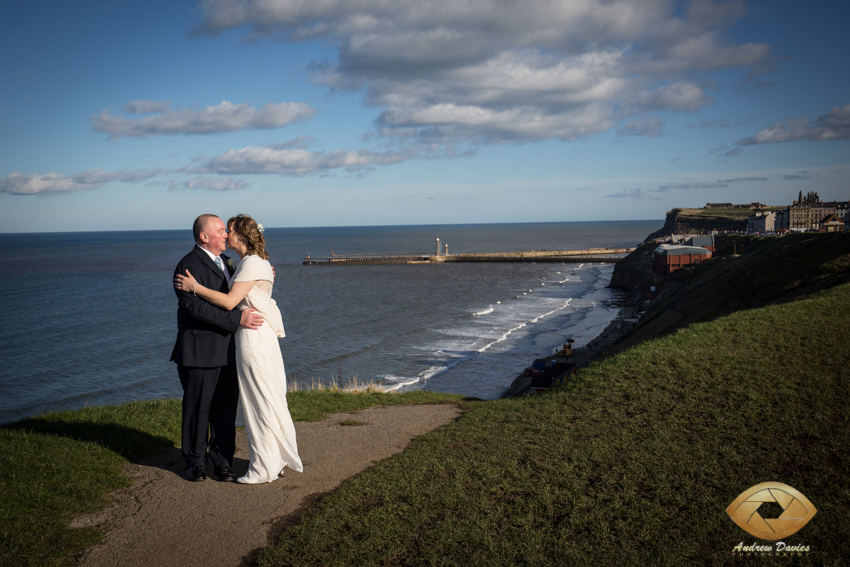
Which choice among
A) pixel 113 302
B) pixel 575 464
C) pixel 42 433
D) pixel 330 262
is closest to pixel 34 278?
pixel 113 302

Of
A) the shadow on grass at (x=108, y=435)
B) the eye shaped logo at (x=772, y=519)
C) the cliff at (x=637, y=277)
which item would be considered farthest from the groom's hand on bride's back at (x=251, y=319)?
the cliff at (x=637, y=277)

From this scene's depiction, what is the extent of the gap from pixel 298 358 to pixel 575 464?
26295 millimetres

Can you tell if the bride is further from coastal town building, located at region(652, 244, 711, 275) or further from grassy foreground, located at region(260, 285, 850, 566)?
coastal town building, located at region(652, 244, 711, 275)

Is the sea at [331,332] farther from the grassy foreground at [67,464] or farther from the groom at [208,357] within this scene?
the groom at [208,357]

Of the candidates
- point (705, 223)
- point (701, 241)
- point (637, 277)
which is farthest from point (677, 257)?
point (705, 223)

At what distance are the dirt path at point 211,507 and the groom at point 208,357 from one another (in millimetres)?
402

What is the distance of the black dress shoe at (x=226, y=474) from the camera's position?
20.2 feet

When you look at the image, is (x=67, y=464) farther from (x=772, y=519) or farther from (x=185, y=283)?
(x=772, y=519)

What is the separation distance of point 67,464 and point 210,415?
1.76 metres

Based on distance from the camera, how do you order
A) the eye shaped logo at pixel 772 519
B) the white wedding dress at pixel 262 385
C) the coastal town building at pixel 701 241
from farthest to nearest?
the coastal town building at pixel 701 241 < the white wedding dress at pixel 262 385 < the eye shaped logo at pixel 772 519

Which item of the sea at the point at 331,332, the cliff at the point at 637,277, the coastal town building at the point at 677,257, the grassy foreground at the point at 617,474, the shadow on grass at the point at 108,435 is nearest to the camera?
the grassy foreground at the point at 617,474

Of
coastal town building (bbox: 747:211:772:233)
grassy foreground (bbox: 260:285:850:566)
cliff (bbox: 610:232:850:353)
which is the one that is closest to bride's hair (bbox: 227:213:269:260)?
grassy foreground (bbox: 260:285:850:566)

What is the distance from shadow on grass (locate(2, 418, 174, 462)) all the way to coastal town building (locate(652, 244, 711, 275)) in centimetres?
5720

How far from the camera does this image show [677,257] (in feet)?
191
